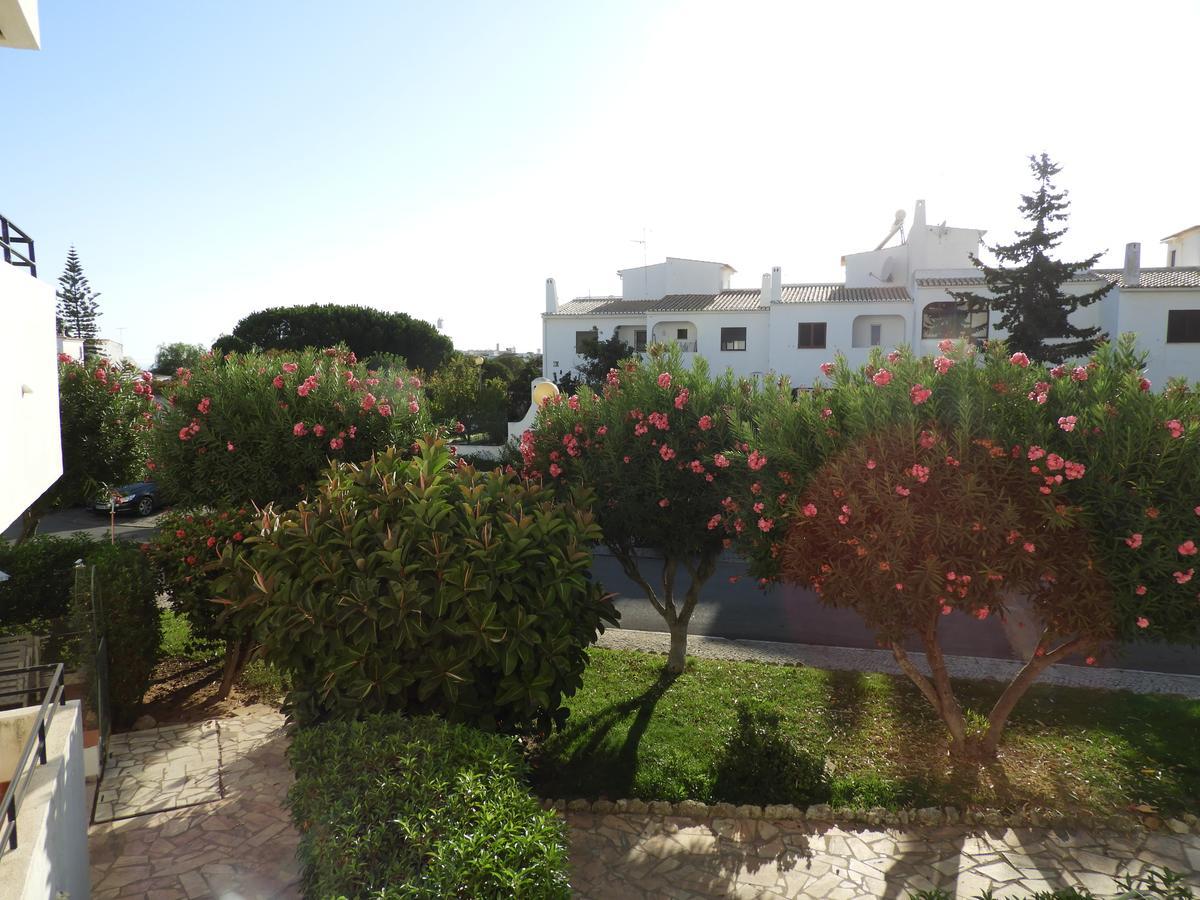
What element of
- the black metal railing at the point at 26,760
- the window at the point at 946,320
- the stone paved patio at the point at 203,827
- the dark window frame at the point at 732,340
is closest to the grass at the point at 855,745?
the stone paved patio at the point at 203,827

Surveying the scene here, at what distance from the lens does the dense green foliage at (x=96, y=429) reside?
1408 centimetres

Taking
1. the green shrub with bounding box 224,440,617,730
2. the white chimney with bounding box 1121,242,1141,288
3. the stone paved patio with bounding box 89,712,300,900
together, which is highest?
the white chimney with bounding box 1121,242,1141,288

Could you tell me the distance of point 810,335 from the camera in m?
38.5

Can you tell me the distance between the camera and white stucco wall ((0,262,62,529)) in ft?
18.3

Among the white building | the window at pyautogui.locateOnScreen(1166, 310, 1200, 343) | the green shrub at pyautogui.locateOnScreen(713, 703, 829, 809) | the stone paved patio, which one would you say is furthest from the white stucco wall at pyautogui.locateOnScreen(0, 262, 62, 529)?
the window at pyautogui.locateOnScreen(1166, 310, 1200, 343)

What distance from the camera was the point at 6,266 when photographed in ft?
18.6

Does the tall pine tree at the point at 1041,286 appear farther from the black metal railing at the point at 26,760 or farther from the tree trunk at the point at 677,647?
the black metal railing at the point at 26,760

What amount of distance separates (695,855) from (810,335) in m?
34.5

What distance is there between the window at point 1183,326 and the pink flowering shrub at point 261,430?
33.1m

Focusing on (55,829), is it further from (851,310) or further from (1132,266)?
(1132,266)

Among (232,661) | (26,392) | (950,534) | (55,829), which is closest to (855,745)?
(950,534)

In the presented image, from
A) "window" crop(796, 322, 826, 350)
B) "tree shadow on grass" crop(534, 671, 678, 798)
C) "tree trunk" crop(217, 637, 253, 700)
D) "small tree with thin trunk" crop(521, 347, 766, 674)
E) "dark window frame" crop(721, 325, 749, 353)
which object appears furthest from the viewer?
"dark window frame" crop(721, 325, 749, 353)

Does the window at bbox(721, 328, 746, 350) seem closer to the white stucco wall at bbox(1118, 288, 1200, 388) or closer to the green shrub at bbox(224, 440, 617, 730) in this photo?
the white stucco wall at bbox(1118, 288, 1200, 388)

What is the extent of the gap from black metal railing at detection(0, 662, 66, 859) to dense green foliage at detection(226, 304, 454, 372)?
49050 mm
